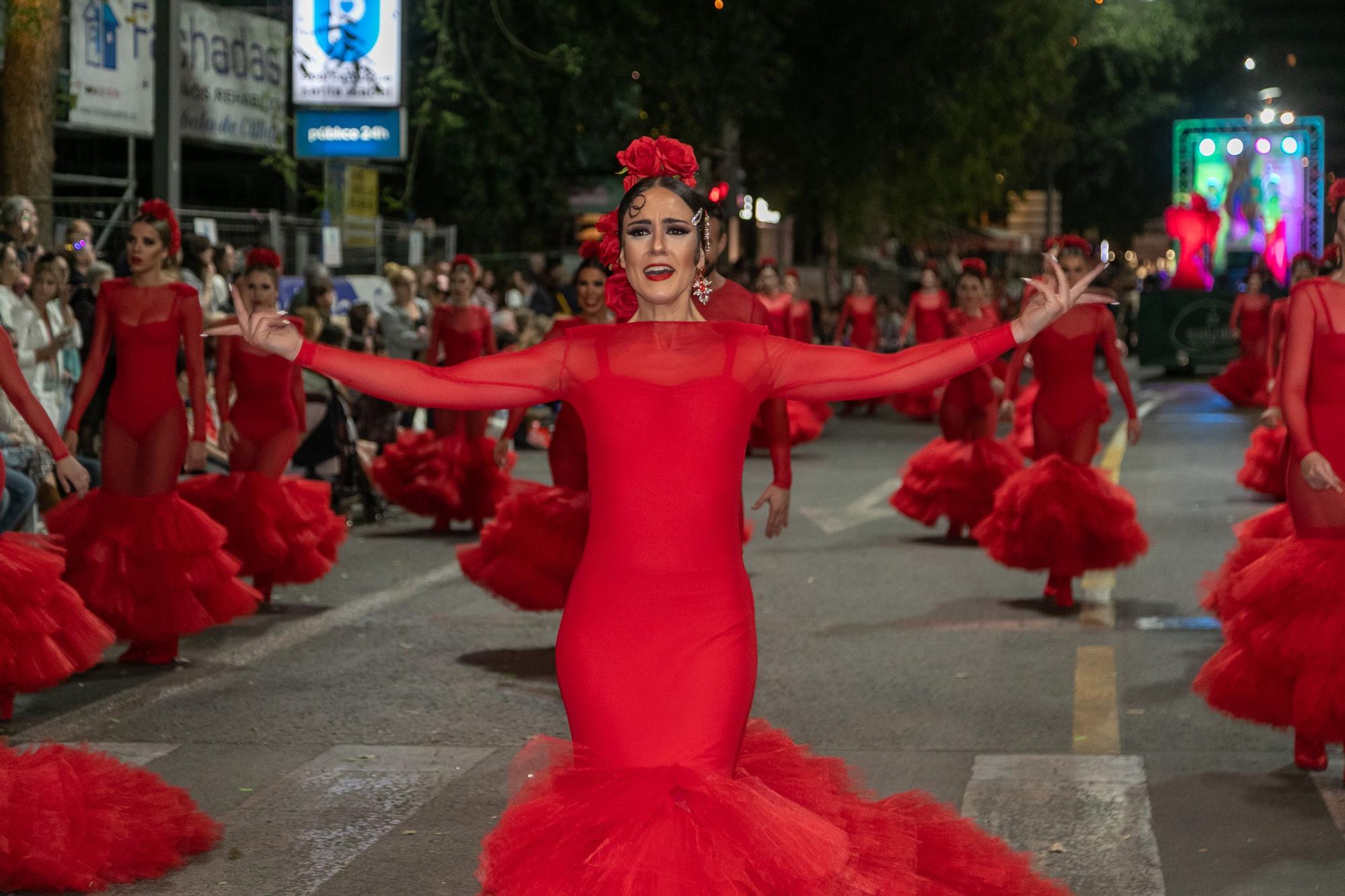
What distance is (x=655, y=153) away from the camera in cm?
448

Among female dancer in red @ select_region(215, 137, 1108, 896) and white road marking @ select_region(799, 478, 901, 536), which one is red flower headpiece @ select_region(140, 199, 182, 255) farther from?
white road marking @ select_region(799, 478, 901, 536)

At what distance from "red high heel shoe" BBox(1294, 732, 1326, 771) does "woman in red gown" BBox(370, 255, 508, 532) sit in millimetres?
7771

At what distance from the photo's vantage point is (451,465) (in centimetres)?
1395

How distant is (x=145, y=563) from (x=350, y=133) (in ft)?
52.9

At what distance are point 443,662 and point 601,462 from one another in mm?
5121

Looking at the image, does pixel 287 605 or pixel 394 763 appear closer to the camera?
pixel 394 763

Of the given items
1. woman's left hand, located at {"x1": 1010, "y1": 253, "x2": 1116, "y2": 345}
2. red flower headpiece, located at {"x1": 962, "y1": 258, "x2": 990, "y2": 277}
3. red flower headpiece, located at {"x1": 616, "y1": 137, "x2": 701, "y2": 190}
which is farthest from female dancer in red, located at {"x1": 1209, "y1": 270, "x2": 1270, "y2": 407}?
A: red flower headpiece, located at {"x1": 616, "y1": 137, "x2": 701, "y2": 190}

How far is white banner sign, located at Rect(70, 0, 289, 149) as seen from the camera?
19.5 metres

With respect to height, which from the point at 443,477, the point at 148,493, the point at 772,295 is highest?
the point at 772,295

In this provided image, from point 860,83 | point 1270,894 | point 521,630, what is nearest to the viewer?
point 1270,894

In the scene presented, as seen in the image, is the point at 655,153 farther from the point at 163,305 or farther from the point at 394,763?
the point at 163,305

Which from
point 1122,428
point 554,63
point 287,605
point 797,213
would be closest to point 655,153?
point 287,605

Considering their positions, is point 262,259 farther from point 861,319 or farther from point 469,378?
point 861,319

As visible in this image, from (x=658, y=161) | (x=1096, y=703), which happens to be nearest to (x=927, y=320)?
(x=1096, y=703)
